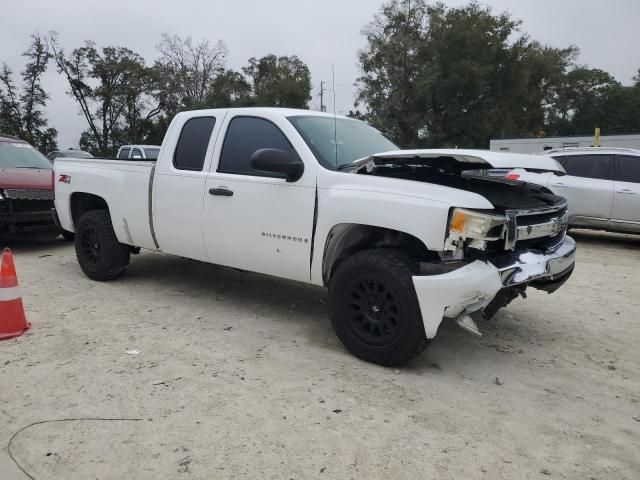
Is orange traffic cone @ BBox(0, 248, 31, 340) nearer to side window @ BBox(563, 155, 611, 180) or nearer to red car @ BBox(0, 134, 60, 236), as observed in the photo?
red car @ BBox(0, 134, 60, 236)

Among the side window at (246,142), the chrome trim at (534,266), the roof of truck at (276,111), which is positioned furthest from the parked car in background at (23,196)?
the chrome trim at (534,266)

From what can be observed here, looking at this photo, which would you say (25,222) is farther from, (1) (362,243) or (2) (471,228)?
(2) (471,228)

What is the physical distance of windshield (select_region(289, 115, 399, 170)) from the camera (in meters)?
4.16

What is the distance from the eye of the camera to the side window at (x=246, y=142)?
4332 millimetres

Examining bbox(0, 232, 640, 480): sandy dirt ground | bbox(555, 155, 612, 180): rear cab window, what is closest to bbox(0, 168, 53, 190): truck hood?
bbox(0, 232, 640, 480): sandy dirt ground

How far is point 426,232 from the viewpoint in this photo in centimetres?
333

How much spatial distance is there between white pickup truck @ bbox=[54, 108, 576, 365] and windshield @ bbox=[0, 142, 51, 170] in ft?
13.8

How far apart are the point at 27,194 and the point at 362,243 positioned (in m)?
6.09

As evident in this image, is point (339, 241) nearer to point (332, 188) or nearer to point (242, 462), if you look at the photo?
point (332, 188)

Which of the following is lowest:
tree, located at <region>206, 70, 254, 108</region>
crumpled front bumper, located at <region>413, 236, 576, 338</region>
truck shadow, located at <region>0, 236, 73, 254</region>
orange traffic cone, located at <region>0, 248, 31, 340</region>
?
truck shadow, located at <region>0, 236, 73, 254</region>

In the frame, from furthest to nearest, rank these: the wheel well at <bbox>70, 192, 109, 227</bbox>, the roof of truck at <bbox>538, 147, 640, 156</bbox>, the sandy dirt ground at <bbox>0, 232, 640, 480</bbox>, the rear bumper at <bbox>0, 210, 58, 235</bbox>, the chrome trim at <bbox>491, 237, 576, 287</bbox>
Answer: the roof of truck at <bbox>538, 147, 640, 156</bbox> < the rear bumper at <bbox>0, 210, 58, 235</bbox> < the wheel well at <bbox>70, 192, 109, 227</bbox> < the chrome trim at <bbox>491, 237, 576, 287</bbox> < the sandy dirt ground at <bbox>0, 232, 640, 480</bbox>

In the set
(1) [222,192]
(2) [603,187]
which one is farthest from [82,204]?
(2) [603,187]

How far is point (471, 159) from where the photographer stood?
3.36 metres

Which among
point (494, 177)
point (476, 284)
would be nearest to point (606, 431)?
point (476, 284)
